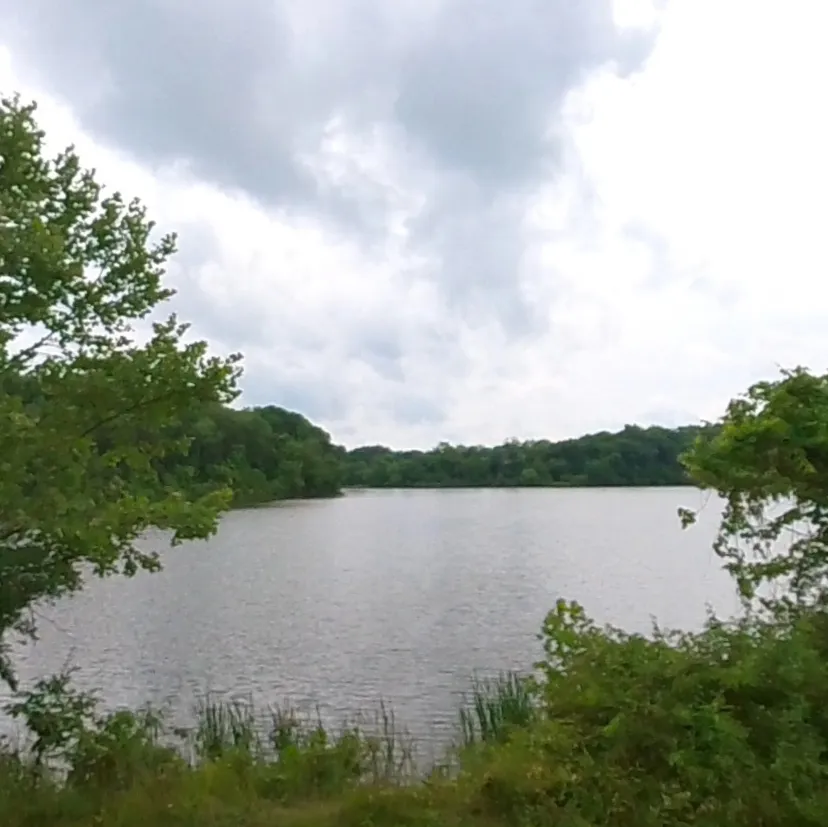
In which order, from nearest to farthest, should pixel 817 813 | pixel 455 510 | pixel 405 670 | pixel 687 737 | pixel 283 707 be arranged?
pixel 817 813 < pixel 687 737 < pixel 283 707 < pixel 405 670 < pixel 455 510

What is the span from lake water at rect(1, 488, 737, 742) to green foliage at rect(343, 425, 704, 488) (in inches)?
1465

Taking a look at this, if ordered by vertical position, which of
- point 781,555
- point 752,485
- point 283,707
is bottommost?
point 283,707

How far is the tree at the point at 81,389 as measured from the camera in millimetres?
7508

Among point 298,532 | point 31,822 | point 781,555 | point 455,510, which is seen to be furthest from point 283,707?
point 455,510

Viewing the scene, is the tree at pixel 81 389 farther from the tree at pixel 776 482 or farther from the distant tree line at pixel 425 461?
the distant tree line at pixel 425 461

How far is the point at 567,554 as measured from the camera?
3531 centimetres

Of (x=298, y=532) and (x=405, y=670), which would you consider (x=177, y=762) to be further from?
(x=298, y=532)

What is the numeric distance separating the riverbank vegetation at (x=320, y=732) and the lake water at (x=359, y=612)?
1513mm

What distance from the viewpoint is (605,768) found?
5637mm

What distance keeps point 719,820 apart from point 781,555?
299 cm

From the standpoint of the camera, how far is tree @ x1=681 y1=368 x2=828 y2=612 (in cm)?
724

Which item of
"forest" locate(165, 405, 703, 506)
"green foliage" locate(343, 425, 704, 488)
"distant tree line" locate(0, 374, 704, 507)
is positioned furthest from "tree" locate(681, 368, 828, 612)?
"green foliage" locate(343, 425, 704, 488)

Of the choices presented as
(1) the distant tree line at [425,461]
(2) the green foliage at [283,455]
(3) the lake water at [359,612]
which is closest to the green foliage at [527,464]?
(1) the distant tree line at [425,461]

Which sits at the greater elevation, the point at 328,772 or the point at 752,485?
the point at 752,485
